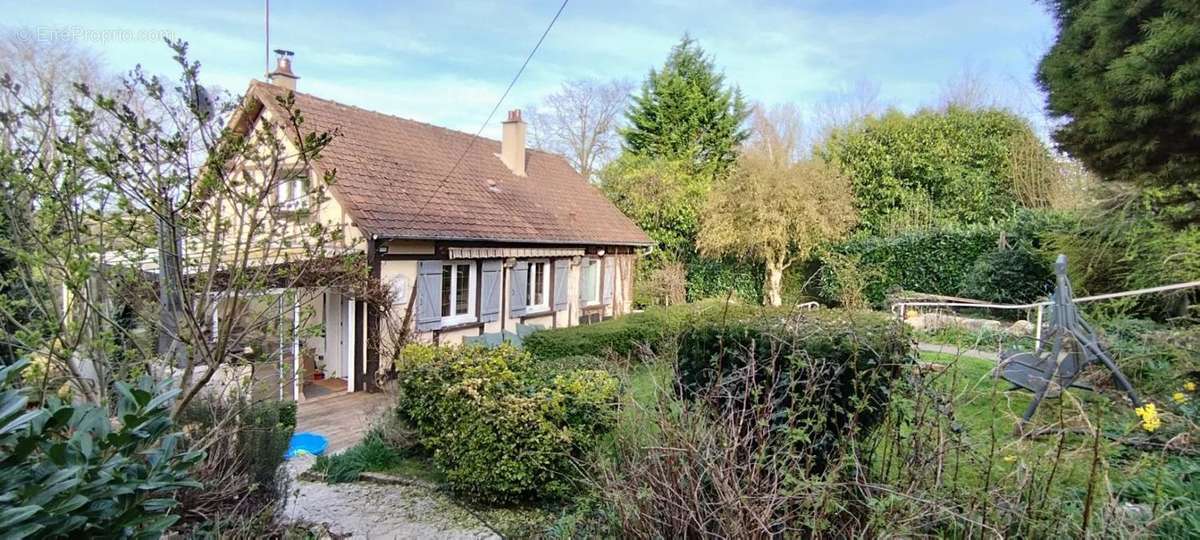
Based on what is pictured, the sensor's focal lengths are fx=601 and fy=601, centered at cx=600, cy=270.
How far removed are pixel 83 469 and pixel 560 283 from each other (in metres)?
12.4

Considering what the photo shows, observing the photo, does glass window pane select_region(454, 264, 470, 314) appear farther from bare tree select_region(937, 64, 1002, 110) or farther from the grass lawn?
bare tree select_region(937, 64, 1002, 110)

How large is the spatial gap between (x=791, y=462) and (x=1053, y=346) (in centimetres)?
318

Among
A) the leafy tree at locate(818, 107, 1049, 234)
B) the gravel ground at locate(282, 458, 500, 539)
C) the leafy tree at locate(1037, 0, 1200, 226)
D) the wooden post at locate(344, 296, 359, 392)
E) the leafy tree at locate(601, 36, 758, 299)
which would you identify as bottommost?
the gravel ground at locate(282, 458, 500, 539)

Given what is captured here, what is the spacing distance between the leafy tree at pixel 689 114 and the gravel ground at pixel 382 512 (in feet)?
63.8

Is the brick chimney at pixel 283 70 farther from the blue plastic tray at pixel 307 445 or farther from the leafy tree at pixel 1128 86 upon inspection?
the leafy tree at pixel 1128 86

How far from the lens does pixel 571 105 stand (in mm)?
28062

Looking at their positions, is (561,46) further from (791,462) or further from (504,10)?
(791,462)

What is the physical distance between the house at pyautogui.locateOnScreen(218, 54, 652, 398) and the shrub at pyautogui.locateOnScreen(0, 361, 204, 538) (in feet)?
21.6

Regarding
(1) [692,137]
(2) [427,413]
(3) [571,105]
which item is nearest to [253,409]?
(2) [427,413]

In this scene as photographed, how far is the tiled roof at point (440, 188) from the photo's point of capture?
1051 centimetres

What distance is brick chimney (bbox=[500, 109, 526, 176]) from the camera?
15844 millimetres

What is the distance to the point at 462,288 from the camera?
11.9 m

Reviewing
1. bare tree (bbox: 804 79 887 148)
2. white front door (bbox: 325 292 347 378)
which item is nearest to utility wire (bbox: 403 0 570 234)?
white front door (bbox: 325 292 347 378)

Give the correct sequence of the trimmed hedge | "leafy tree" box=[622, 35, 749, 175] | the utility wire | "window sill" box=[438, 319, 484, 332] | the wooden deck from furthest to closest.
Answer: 1. "leafy tree" box=[622, 35, 749, 175]
2. "window sill" box=[438, 319, 484, 332]
3. the wooden deck
4. the utility wire
5. the trimmed hedge
